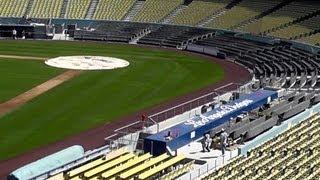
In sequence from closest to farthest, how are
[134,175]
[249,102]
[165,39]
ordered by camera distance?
[134,175]
[249,102]
[165,39]

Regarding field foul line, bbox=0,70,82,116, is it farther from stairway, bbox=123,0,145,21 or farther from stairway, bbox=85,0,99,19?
stairway, bbox=85,0,99,19

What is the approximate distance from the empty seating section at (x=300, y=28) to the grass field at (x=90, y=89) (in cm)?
1201

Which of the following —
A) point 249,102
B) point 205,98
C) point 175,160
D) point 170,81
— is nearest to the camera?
point 175,160

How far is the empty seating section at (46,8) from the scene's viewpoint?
3499 inches

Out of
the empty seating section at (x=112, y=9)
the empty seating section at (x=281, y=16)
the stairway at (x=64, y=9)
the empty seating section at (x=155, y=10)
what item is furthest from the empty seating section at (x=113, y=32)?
the empty seating section at (x=281, y=16)

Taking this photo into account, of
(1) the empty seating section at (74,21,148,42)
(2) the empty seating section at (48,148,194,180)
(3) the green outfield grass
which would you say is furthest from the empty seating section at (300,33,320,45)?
(2) the empty seating section at (48,148,194,180)

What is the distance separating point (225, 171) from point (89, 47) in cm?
5157

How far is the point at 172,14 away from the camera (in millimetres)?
88312

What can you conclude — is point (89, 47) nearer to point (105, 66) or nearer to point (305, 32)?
point (105, 66)

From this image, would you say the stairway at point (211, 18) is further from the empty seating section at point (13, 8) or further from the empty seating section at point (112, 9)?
the empty seating section at point (13, 8)

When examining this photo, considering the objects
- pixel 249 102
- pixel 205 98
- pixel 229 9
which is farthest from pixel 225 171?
pixel 229 9

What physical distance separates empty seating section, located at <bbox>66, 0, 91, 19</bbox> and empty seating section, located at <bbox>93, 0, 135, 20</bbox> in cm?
169

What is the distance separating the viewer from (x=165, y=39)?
8188 cm

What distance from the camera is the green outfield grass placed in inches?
1994
